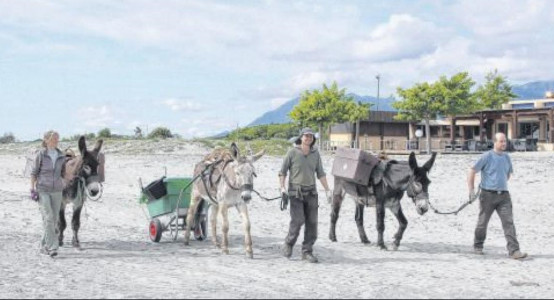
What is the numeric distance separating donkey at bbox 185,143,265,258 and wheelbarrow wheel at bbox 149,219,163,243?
0.57m

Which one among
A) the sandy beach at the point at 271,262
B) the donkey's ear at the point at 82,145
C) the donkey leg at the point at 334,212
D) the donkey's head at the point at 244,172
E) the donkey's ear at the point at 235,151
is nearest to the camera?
the sandy beach at the point at 271,262


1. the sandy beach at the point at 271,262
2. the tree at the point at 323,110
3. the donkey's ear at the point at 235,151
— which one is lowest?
the sandy beach at the point at 271,262

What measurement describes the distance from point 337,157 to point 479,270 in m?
3.61

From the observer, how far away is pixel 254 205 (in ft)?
65.5

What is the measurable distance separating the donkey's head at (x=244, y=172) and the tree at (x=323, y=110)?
48840 mm

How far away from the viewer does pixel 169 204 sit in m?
12.6

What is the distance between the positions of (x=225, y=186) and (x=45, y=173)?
289cm

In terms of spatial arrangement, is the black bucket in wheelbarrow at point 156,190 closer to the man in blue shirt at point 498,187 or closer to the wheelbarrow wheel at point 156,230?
the wheelbarrow wheel at point 156,230

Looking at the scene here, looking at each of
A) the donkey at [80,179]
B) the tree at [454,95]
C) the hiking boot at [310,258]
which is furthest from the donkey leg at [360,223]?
the tree at [454,95]

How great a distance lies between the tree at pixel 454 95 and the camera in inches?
2089

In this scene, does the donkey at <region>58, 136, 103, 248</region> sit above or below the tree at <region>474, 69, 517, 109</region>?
below

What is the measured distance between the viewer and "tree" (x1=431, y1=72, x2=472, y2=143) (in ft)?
174

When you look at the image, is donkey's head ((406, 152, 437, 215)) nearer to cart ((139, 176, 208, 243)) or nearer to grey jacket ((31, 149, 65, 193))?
cart ((139, 176, 208, 243))

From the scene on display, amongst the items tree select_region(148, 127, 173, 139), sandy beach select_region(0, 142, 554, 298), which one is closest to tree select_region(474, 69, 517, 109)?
tree select_region(148, 127, 173, 139)
